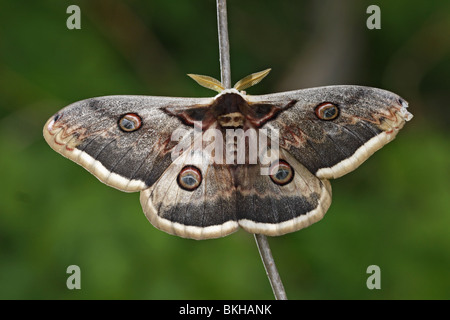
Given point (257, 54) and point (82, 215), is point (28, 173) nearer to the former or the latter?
point (82, 215)

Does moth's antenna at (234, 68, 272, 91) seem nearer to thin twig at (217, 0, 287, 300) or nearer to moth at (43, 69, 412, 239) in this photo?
thin twig at (217, 0, 287, 300)

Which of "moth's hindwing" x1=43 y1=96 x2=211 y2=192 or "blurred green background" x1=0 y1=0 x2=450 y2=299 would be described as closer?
"moth's hindwing" x1=43 y1=96 x2=211 y2=192

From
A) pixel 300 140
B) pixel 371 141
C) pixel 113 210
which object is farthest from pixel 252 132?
pixel 113 210

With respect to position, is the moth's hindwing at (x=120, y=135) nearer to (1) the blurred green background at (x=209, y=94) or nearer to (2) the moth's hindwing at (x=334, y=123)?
(2) the moth's hindwing at (x=334, y=123)

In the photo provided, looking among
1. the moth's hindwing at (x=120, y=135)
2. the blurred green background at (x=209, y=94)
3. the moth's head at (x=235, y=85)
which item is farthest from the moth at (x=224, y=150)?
the blurred green background at (x=209, y=94)

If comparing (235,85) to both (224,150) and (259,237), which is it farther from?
(259,237)

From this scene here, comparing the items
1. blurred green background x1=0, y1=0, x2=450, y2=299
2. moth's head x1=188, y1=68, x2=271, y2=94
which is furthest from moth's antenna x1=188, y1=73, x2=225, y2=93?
blurred green background x1=0, y1=0, x2=450, y2=299

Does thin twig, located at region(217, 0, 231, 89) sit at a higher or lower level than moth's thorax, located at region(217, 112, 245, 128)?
higher
